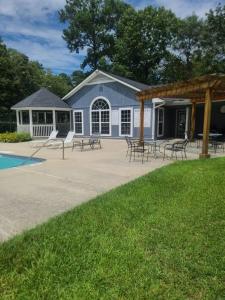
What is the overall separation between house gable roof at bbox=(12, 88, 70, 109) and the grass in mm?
15421


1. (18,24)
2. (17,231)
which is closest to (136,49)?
(18,24)

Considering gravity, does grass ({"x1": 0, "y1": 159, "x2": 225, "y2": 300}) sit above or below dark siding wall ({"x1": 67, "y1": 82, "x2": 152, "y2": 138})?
below

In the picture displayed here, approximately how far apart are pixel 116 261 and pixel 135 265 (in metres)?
0.22

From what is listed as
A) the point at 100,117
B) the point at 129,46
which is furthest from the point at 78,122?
the point at 129,46

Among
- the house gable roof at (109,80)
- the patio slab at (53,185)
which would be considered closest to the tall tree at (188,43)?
the house gable roof at (109,80)

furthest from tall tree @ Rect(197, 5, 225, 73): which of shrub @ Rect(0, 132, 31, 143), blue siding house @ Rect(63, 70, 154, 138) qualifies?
shrub @ Rect(0, 132, 31, 143)

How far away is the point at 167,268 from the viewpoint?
9.32 feet

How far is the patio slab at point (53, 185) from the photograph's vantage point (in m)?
4.45

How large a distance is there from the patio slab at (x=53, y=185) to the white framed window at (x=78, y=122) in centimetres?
1089

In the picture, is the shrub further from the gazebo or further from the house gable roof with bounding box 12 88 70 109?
the house gable roof with bounding box 12 88 70 109

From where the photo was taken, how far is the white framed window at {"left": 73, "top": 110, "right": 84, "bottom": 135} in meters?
20.7

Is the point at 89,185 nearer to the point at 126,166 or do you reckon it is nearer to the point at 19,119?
the point at 126,166

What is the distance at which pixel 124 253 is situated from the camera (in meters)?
3.13

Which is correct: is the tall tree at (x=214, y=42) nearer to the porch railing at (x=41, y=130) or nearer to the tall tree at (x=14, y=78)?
the porch railing at (x=41, y=130)
